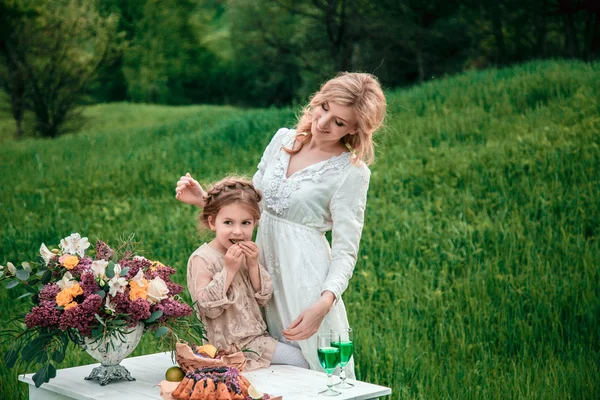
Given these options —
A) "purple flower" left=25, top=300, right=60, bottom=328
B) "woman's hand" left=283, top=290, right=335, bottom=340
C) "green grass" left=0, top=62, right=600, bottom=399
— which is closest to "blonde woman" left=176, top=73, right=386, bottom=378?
"woman's hand" left=283, top=290, right=335, bottom=340

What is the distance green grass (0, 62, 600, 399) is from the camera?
559cm

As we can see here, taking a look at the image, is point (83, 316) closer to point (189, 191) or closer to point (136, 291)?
point (136, 291)

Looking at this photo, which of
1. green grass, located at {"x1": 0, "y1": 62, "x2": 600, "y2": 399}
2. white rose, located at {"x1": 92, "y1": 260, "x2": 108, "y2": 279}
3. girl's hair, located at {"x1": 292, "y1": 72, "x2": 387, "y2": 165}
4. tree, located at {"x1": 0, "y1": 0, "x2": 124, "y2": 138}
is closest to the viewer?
white rose, located at {"x1": 92, "y1": 260, "x2": 108, "y2": 279}

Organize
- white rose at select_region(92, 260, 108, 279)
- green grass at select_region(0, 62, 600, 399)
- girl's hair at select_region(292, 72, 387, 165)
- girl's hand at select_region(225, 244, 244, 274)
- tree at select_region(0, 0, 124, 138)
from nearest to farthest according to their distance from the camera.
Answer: white rose at select_region(92, 260, 108, 279), girl's hand at select_region(225, 244, 244, 274), girl's hair at select_region(292, 72, 387, 165), green grass at select_region(0, 62, 600, 399), tree at select_region(0, 0, 124, 138)

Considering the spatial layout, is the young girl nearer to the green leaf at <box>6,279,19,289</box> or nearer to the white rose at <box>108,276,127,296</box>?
the white rose at <box>108,276,127,296</box>

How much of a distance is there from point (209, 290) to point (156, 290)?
1.41 feet

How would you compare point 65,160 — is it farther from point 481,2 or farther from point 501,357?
point 481,2

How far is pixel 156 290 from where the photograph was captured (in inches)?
123

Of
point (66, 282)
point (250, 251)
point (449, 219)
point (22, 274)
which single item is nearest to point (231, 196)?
point (250, 251)

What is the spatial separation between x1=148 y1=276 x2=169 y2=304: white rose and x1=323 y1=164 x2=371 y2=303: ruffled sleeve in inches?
33.5

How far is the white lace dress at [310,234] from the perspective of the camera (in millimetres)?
3670

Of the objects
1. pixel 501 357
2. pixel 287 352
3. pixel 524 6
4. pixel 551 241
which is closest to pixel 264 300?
pixel 287 352

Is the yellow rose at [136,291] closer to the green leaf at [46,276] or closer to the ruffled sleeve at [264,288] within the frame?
the green leaf at [46,276]

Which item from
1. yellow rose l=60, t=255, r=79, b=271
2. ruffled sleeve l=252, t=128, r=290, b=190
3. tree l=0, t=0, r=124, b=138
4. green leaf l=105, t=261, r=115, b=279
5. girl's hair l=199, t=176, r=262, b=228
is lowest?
green leaf l=105, t=261, r=115, b=279
